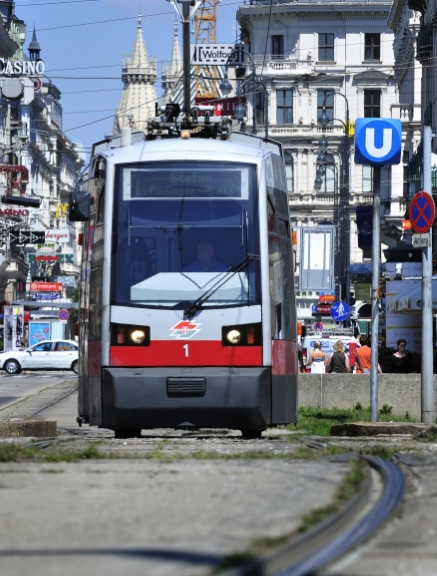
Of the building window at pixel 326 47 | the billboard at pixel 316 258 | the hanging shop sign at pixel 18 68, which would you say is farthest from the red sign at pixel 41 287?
the billboard at pixel 316 258

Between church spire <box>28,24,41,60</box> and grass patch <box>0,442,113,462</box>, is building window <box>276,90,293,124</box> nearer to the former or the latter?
church spire <box>28,24,41,60</box>

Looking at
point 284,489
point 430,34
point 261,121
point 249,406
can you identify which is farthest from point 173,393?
point 261,121

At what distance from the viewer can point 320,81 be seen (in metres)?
92.8

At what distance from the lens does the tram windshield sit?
15.2 metres

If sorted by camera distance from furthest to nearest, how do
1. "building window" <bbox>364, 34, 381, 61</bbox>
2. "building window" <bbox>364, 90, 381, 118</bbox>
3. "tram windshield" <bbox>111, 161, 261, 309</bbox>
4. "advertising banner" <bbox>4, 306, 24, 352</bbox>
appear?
1. "building window" <bbox>364, 34, 381, 61</bbox>
2. "building window" <bbox>364, 90, 381, 118</bbox>
3. "advertising banner" <bbox>4, 306, 24, 352</bbox>
4. "tram windshield" <bbox>111, 161, 261, 309</bbox>

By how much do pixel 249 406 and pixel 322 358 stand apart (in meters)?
17.4

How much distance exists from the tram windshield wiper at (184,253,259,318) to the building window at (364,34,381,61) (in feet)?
260

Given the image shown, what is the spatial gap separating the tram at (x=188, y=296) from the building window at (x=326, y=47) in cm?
7839

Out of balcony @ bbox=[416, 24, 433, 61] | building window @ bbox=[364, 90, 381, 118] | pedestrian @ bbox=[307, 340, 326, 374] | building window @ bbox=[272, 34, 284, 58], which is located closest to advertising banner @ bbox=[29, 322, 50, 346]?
building window @ bbox=[272, 34, 284, 58]

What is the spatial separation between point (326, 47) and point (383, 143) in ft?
243

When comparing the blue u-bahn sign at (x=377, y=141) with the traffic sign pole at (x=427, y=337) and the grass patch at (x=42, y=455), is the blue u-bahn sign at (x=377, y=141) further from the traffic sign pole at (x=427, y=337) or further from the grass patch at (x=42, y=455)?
the grass patch at (x=42, y=455)

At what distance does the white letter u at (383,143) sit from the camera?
66.5 ft

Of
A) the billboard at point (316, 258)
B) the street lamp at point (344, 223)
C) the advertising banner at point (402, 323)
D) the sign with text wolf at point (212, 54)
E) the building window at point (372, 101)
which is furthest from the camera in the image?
the building window at point (372, 101)

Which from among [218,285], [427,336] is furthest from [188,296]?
[427,336]
